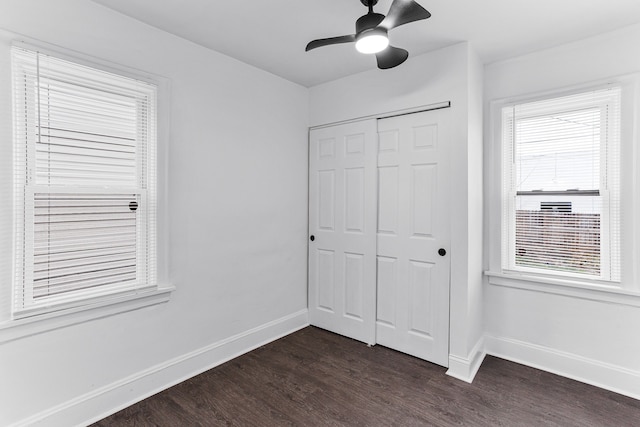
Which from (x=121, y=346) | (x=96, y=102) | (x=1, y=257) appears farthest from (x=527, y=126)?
(x=1, y=257)

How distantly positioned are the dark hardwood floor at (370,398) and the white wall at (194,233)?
0.87ft

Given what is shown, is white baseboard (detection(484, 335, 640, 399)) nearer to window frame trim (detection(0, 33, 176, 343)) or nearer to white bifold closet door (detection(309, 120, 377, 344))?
white bifold closet door (detection(309, 120, 377, 344))

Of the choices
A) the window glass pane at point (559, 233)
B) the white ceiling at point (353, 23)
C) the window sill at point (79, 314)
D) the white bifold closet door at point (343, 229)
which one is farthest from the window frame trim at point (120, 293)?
the window glass pane at point (559, 233)

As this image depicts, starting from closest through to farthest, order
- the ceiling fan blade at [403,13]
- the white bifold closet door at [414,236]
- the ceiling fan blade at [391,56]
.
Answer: the ceiling fan blade at [403,13] → the ceiling fan blade at [391,56] → the white bifold closet door at [414,236]

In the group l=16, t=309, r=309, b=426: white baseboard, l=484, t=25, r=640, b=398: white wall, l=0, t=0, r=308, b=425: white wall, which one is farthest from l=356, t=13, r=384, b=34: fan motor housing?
l=16, t=309, r=309, b=426: white baseboard

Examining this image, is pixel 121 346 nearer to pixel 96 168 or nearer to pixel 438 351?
pixel 96 168

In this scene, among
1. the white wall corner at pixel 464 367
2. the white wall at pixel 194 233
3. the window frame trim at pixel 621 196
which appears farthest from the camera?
the white wall corner at pixel 464 367

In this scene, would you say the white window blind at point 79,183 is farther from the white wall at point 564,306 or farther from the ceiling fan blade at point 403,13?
the white wall at point 564,306

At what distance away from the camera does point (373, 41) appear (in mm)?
1801

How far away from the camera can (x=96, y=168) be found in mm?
2037

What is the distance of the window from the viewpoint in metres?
2.40

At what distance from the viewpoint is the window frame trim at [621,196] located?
2.29 metres

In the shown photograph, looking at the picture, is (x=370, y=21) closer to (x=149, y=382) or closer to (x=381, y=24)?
(x=381, y=24)

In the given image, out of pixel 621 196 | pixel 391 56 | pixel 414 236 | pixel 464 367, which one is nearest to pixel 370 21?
pixel 391 56
